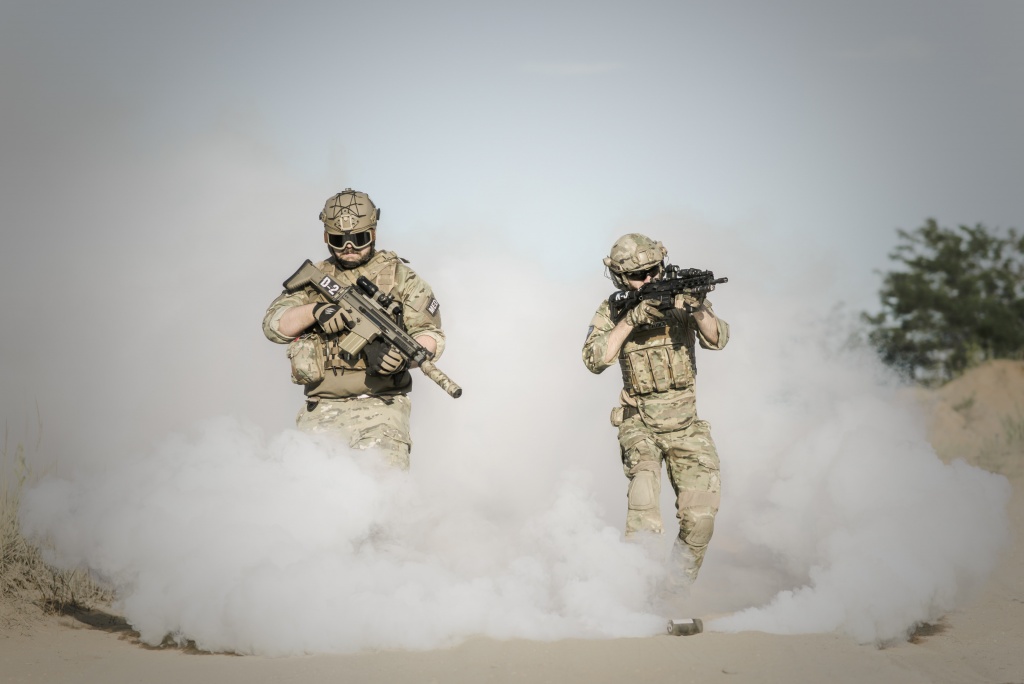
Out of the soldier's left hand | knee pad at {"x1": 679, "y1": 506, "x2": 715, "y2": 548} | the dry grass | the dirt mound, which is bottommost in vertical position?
the dry grass

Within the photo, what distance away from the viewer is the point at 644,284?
279 inches

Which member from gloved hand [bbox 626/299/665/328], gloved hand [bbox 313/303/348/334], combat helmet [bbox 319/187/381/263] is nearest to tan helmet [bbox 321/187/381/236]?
combat helmet [bbox 319/187/381/263]

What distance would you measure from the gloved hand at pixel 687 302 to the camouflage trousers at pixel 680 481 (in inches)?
33.4

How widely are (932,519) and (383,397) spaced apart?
359 cm

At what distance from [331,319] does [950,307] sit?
18405 mm

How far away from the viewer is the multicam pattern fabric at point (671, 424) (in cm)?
712

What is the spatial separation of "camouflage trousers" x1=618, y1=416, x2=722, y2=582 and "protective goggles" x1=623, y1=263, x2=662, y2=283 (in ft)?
2.89

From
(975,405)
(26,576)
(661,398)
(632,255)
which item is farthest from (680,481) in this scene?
(975,405)

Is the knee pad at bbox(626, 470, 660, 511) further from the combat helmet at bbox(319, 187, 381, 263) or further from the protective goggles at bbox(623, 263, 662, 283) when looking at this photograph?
the combat helmet at bbox(319, 187, 381, 263)

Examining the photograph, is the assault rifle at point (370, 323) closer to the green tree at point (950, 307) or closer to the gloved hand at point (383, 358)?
the gloved hand at point (383, 358)

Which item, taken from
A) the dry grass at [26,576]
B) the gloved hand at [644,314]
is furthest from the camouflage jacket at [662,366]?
the dry grass at [26,576]

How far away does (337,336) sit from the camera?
277 inches

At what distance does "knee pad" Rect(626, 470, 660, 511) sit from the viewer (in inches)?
275

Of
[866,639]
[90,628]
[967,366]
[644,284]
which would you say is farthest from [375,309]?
[967,366]
